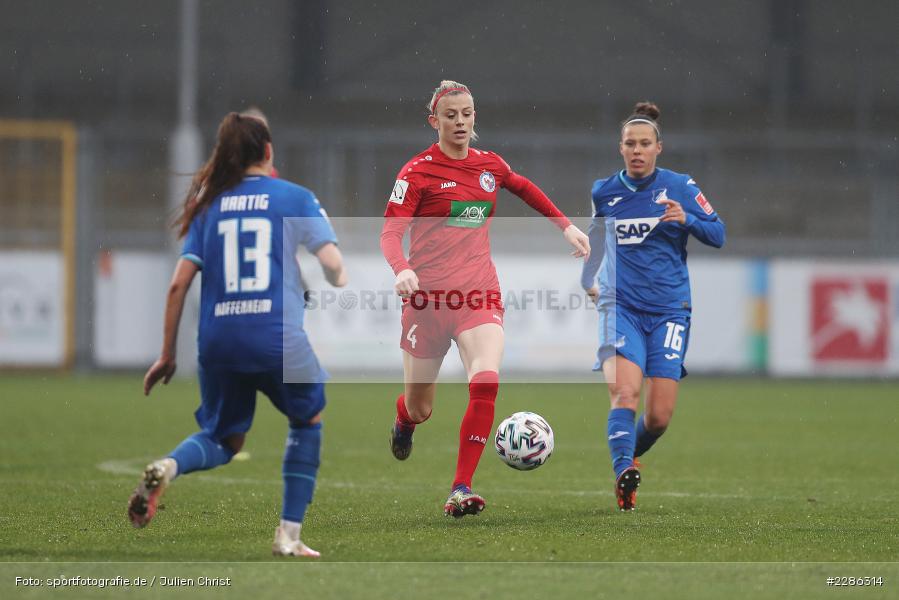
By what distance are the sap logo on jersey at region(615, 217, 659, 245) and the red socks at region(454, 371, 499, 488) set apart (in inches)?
48.1

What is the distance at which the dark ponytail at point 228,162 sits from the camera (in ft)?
17.5

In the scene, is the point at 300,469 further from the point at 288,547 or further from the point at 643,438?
the point at 643,438

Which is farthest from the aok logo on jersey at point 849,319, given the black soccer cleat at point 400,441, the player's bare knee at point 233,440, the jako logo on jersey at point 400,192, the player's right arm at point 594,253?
the player's bare knee at point 233,440

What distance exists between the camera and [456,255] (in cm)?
725

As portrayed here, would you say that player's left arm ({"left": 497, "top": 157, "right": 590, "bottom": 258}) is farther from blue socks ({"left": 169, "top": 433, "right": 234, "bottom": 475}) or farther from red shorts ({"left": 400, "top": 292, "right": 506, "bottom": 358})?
blue socks ({"left": 169, "top": 433, "right": 234, "bottom": 475})

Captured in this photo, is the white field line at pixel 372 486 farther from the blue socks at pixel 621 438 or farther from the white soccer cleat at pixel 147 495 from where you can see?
the white soccer cleat at pixel 147 495

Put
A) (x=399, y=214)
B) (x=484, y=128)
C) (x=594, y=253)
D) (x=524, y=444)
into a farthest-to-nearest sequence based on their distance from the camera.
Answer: (x=484, y=128) < (x=594, y=253) < (x=524, y=444) < (x=399, y=214)

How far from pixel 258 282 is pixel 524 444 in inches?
91.4

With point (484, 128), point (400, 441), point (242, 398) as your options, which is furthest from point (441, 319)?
point (484, 128)

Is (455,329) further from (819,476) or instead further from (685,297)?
(819,476)

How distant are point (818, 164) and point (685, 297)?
53.4 ft

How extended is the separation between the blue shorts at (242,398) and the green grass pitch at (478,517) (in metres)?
0.54

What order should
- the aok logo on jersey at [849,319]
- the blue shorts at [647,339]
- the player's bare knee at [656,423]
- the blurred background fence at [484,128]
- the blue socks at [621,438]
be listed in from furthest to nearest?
1. the blurred background fence at [484,128]
2. the aok logo on jersey at [849,319]
3. the player's bare knee at [656,423]
4. the blue shorts at [647,339]
5. the blue socks at [621,438]

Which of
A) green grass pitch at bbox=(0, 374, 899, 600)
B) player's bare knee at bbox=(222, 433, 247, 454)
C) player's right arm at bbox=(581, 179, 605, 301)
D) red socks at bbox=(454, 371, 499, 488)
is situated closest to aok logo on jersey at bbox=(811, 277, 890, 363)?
green grass pitch at bbox=(0, 374, 899, 600)
